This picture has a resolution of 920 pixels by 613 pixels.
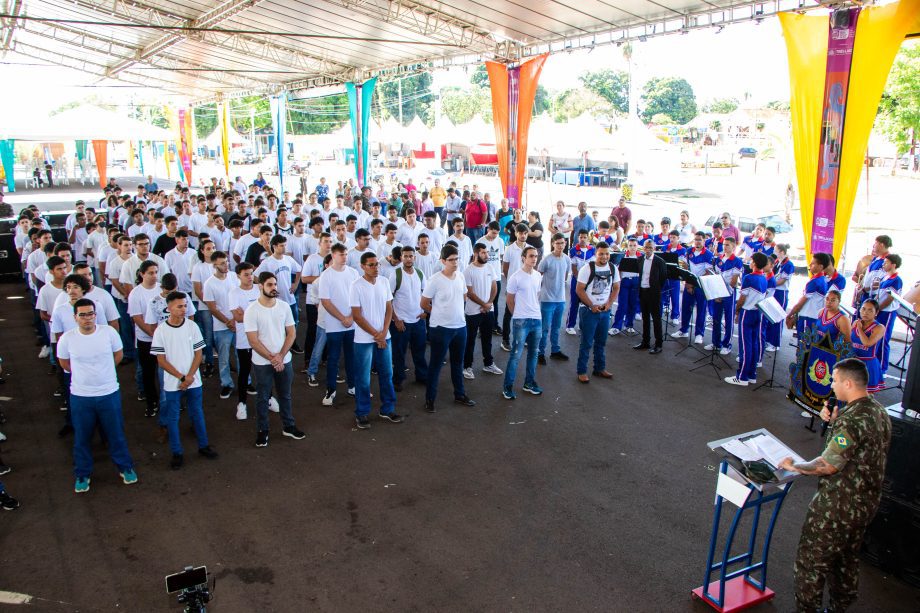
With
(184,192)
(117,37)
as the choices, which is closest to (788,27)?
(184,192)

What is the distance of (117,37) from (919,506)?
23879mm

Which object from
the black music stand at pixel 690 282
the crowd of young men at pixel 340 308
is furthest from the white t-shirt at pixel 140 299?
the black music stand at pixel 690 282

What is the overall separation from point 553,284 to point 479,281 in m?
1.05

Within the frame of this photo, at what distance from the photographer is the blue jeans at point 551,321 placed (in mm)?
8133

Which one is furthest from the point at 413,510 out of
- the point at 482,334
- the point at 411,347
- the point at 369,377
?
the point at 482,334

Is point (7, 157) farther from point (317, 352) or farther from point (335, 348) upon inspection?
point (335, 348)

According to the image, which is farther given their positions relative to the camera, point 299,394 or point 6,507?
point 299,394

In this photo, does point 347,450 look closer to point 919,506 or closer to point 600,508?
point 600,508

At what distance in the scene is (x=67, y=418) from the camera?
631 cm

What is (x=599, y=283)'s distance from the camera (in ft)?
24.9

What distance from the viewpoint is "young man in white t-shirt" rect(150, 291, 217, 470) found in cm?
536

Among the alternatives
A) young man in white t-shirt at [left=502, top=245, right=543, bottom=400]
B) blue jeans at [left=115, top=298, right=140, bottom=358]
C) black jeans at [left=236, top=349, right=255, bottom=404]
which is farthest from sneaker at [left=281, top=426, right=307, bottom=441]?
blue jeans at [left=115, top=298, right=140, bottom=358]

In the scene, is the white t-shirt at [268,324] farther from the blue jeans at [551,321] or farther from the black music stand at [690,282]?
the black music stand at [690,282]

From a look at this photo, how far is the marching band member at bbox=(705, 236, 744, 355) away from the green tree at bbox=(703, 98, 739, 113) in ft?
233
